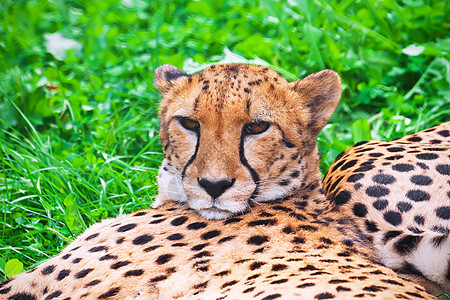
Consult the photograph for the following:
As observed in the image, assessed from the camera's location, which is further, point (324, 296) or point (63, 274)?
point (63, 274)

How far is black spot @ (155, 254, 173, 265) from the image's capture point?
2.04 m

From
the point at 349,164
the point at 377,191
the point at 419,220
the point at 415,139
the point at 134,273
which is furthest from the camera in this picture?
the point at 415,139

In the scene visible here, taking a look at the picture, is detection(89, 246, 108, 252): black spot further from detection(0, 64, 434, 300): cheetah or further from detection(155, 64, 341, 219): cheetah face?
detection(155, 64, 341, 219): cheetah face

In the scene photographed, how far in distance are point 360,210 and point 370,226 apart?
83 millimetres

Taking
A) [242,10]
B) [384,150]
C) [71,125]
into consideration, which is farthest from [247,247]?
[242,10]

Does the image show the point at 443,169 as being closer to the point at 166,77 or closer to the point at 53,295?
the point at 166,77

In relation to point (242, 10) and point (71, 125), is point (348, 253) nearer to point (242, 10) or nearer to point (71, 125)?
point (71, 125)

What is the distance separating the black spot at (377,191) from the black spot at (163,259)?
831 millimetres

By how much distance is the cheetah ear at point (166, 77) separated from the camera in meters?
2.51

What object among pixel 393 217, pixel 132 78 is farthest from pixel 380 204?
pixel 132 78

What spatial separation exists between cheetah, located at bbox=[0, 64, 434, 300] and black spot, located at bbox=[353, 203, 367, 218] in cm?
7

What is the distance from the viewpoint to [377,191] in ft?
7.63

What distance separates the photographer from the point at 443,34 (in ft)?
13.9

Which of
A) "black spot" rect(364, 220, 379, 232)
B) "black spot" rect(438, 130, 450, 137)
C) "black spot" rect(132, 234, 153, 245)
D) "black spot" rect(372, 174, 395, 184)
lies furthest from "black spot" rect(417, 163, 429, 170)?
"black spot" rect(132, 234, 153, 245)
